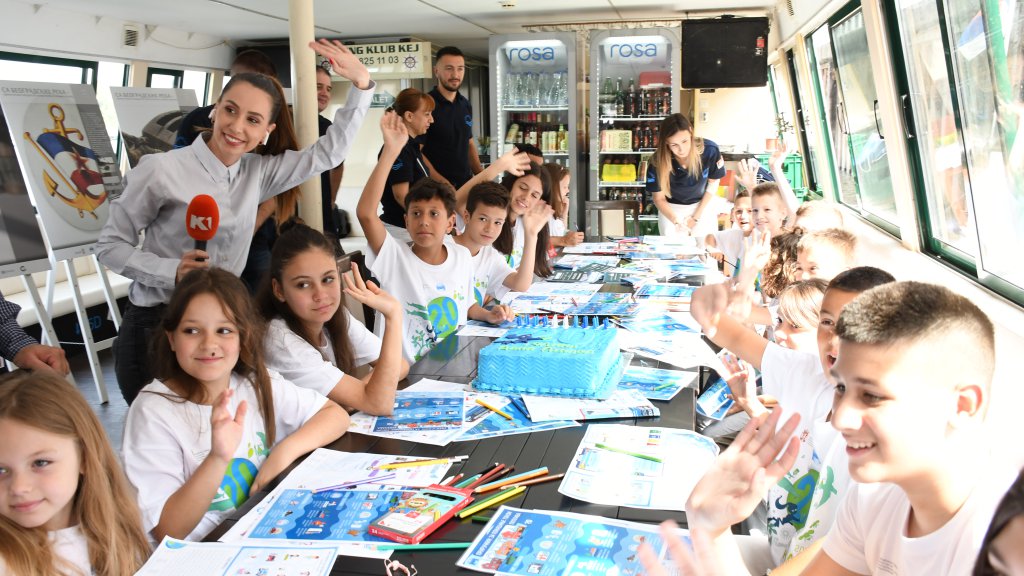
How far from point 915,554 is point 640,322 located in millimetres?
1875

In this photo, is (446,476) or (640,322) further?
(640,322)

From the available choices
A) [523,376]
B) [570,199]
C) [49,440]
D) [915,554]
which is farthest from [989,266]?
[570,199]

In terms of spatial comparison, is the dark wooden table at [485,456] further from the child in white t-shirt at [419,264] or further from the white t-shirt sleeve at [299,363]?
the child in white t-shirt at [419,264]

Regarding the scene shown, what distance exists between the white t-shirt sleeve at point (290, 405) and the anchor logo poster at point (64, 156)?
377 centimetres

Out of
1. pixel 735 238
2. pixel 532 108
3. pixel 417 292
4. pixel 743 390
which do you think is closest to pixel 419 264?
pixel 417 292

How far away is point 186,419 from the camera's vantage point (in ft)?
5.77

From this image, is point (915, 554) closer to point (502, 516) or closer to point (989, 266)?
point (502, 516)

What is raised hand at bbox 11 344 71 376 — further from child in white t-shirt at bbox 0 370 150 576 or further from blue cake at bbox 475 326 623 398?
blue cake at bbox 475 326 623 398

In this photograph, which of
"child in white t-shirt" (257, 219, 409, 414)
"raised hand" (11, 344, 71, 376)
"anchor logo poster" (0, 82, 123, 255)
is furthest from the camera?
"anchor logo poster" (0, 82, 123, 255)

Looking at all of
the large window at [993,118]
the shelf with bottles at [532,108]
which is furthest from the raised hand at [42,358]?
the shelf with bottles at [532,108]

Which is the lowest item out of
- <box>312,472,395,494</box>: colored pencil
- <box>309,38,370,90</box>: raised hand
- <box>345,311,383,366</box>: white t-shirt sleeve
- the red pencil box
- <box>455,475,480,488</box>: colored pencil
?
the red pencil box

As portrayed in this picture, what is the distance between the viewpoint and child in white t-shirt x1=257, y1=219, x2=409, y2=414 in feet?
6.84

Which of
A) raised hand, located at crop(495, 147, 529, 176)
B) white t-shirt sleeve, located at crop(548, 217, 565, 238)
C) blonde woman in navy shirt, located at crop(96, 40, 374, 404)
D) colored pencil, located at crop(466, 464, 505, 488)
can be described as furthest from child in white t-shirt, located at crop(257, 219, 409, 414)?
white t-shirt sleeve, located at crop(548, 217, 565, 238)

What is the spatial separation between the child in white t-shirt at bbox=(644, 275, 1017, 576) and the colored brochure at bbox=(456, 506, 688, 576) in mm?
228
